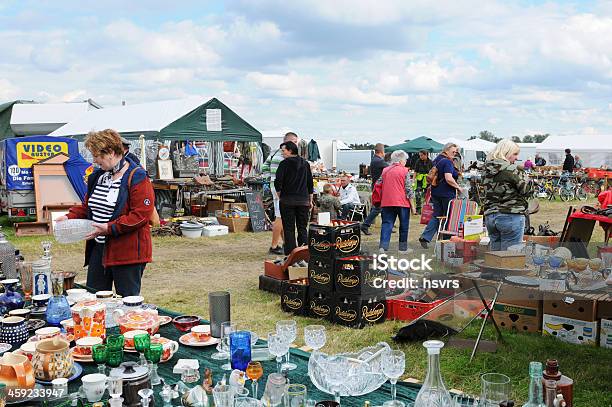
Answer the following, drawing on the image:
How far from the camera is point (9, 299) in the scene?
9.73ft

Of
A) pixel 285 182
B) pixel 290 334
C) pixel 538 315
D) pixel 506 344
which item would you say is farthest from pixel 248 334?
pixel 285 182

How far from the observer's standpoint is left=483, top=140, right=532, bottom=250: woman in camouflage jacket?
508cm

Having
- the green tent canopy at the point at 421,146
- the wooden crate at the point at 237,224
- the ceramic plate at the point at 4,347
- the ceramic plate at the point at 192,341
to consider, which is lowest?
the wooden crate at the point at 237,224

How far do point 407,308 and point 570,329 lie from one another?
1232mm

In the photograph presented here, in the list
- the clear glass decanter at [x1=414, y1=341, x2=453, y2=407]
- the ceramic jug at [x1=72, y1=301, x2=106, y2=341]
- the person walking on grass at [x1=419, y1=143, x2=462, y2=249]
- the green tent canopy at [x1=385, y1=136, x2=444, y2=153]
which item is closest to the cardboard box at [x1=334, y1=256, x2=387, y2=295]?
the ceramic jug at [x1=72, y1=301, x2=106, y2=341]

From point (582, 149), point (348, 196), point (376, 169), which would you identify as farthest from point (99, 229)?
point (582, 149)

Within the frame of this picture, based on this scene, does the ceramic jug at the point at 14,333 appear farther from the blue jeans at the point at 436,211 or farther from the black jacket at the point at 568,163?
the black jacket at the point at 568,163

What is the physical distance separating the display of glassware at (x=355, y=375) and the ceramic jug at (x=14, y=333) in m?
1.30

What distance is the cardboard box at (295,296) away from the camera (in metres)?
5.07

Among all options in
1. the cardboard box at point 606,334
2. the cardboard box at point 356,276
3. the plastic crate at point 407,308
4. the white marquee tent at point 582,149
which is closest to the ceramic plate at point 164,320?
the cardboard box at point 356,276

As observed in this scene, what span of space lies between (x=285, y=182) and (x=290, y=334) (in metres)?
4.52

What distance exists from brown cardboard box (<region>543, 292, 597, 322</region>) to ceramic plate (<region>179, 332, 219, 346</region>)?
263 cm

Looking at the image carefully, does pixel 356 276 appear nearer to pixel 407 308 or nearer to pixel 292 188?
pixel 407 308

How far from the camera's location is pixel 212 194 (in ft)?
37.0
